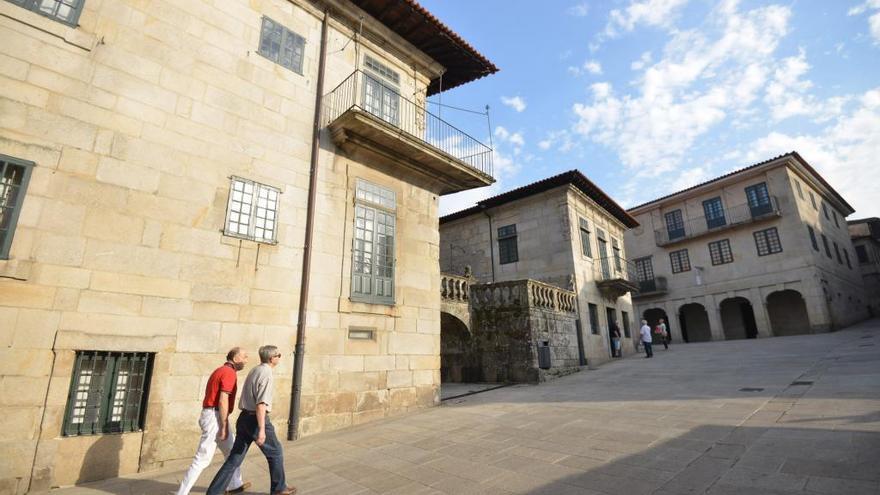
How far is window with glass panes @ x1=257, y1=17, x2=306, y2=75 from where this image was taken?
26.3 feet

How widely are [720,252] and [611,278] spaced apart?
42.3ft

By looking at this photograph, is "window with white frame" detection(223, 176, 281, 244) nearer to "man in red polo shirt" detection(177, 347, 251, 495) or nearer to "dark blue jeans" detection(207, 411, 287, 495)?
"man in red polo shirt" detection(177, 347, 251, 495)

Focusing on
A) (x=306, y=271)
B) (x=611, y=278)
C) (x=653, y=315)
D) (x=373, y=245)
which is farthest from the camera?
(x=653, y=315)

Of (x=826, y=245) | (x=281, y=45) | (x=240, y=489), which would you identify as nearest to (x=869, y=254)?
(x=826, y=245)

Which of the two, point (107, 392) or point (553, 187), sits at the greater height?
point (553, 187)

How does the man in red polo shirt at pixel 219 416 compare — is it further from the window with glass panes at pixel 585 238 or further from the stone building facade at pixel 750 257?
the stone building facade at pixel 750 257

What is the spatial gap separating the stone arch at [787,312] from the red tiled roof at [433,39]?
25.2m

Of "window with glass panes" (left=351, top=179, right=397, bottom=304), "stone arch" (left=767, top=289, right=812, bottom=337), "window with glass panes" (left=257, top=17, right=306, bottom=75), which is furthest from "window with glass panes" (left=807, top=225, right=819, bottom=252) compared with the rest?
"window with glass panes" (left=257, top=17, right=306, bottom=75)

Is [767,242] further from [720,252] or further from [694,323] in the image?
[694,323]

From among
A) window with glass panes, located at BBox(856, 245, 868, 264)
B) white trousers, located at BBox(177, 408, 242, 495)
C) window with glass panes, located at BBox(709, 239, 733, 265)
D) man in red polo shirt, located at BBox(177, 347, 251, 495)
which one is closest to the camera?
white trousers, located at BBox(177, 408, 242, 495)

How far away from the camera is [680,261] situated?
2902cm

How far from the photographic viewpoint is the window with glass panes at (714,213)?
88.8ft

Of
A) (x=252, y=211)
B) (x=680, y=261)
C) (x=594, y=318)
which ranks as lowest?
(x=594, y=318)

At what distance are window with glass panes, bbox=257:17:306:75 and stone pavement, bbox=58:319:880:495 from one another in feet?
24.1
